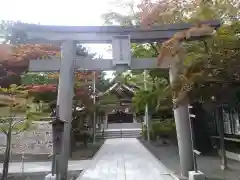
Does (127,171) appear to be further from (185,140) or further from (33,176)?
(33,176)

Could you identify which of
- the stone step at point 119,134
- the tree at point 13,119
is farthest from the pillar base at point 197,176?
the stone step at point 119,134

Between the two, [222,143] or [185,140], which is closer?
[185,140]

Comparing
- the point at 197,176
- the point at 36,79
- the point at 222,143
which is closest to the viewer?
the point at 197,176

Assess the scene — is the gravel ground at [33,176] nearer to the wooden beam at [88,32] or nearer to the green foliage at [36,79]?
the wooden beam at [88,32]

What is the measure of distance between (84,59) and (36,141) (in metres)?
7.65

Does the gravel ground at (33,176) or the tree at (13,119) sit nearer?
the tree at (13,119)

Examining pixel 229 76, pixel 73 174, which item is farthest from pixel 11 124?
pixel 229 76

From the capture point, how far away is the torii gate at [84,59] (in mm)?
8867

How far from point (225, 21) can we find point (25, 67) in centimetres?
1168

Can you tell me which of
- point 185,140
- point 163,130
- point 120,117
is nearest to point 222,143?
point 185,140

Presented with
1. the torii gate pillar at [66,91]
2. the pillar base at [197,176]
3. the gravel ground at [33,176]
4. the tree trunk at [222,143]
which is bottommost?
the gravel ground at [33,176]

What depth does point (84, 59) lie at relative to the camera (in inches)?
365

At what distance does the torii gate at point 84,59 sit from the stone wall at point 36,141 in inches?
244

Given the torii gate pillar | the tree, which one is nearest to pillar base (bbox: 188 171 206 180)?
the torii gate pillar
